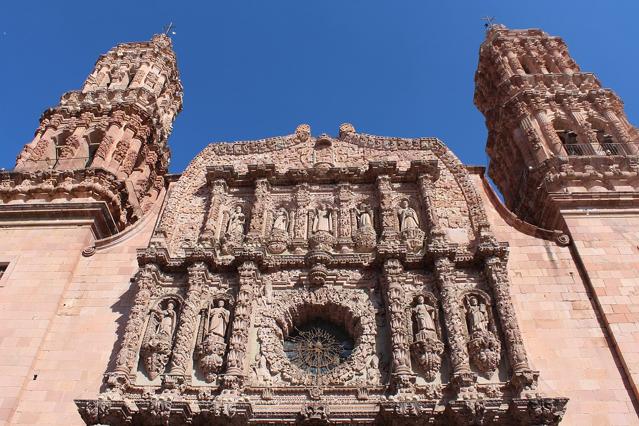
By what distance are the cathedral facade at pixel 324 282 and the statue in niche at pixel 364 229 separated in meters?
0.05

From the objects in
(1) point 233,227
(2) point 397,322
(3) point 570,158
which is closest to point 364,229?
(2) point 397,322

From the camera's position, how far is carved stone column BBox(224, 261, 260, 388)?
1086 centimetres

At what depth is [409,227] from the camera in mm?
14070

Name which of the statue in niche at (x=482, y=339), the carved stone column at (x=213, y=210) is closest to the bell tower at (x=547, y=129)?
the statue in niche at (x=482, y=339)

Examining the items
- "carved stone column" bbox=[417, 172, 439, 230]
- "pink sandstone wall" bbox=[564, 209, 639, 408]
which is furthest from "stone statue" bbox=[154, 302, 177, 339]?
"pink sandstone wall" bbox=[564, 209, 639, 408]

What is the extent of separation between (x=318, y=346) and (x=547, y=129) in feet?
33.2

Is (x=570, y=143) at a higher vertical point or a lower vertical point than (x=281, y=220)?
Result: higher

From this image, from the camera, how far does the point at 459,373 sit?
10617 mm

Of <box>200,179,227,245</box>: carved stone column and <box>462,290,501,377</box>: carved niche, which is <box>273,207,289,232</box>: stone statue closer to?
<box>200,179,227,245</box>: carved stone column

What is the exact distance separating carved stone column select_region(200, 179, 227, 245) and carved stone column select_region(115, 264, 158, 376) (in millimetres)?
1482

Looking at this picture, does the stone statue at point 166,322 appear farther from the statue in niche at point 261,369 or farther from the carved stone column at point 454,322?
the carved stone column at point 454,322

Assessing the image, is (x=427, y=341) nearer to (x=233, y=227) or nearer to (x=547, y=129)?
(x=233, y=227)

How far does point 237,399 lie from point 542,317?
6526 millimetres

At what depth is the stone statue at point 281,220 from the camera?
14.3 m
